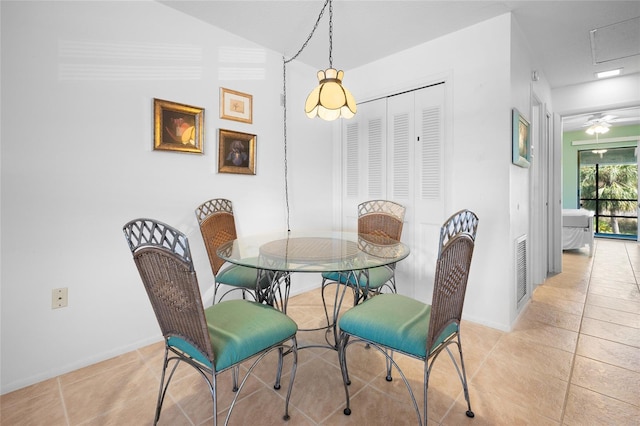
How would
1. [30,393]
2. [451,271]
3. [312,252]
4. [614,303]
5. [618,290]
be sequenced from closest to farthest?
1. [451,271]
2. [30,393]
3. [312,252]
4. [614,303]
5. [618,290]

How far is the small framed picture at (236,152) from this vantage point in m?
2.64

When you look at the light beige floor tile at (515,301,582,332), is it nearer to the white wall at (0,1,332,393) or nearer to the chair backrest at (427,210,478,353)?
the chair backrest at (427,210,478,353)

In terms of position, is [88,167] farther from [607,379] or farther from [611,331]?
[611,331]

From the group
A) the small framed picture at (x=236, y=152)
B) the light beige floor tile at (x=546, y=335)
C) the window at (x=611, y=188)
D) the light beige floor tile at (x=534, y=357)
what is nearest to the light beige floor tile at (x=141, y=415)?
the small framed picture at (x=236, y=152)

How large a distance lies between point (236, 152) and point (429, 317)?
6.99 feet

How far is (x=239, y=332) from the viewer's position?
130 centimetres

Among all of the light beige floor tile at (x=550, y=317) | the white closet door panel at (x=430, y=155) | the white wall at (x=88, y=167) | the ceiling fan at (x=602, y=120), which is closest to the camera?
the white wall at (x=88, y=167)

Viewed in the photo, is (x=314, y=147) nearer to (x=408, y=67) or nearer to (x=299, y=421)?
(x=408, y=67)

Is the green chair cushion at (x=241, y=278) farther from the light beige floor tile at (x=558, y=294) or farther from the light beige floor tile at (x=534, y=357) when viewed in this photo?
the light beige floor tile at (x=558, y=294)

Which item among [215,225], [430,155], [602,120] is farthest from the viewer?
[602,120]

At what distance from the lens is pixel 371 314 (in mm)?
1470

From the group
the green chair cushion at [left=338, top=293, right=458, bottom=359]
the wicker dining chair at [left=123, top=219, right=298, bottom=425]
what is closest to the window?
A: the green chair cushion at [left=338, top=293, right=458, bottom=359]

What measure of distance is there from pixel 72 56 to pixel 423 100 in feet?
9.01

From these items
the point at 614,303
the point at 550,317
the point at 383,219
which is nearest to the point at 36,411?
the point at 383,219
